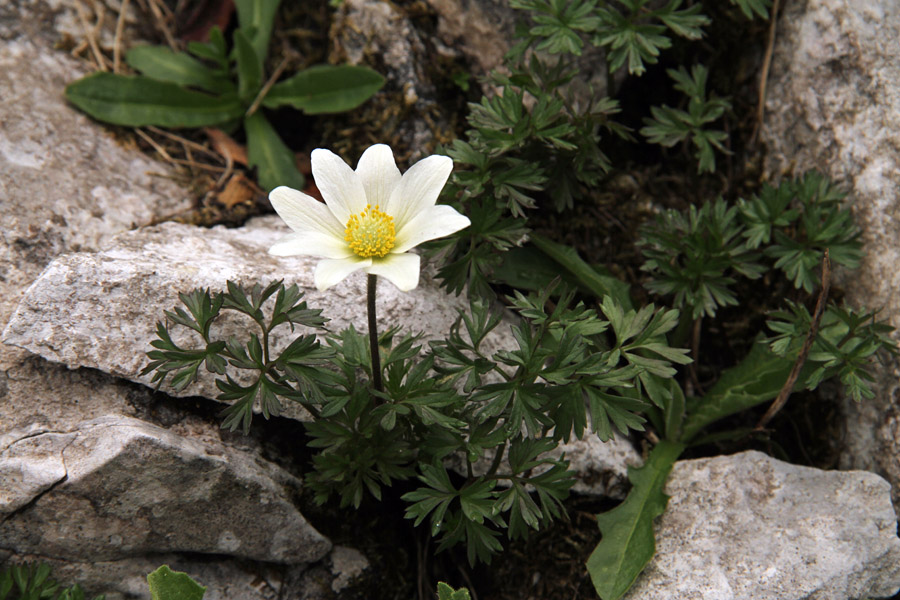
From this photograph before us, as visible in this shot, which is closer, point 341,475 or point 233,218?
point 341,475

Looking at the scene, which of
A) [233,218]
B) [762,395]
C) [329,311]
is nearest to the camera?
[329,311]

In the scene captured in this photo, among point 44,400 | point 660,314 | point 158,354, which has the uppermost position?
point 660,314

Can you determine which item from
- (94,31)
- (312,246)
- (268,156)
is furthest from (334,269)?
(94,31)

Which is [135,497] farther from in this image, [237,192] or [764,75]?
[764,75]

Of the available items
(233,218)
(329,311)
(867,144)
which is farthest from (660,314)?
(233,218)

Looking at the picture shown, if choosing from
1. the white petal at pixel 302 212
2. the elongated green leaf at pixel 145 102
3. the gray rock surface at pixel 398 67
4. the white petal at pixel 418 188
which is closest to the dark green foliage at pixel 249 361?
the white petal at pixel 302 212

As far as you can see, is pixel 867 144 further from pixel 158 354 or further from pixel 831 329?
pixel 158 354

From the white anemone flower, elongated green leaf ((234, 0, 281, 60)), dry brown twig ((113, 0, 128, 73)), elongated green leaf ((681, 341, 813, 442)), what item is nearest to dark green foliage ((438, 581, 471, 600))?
the white anemone flower
